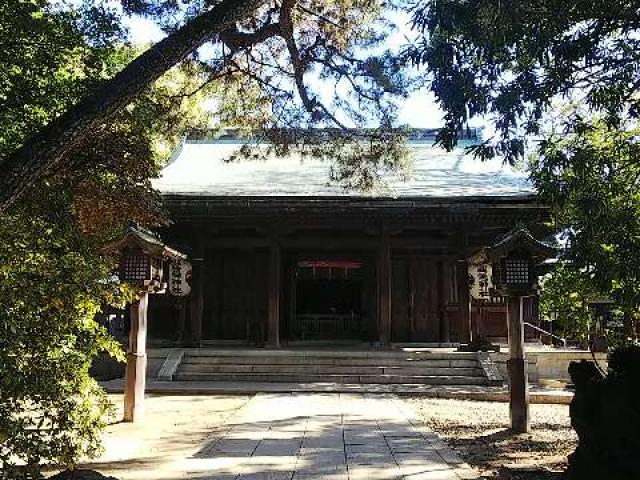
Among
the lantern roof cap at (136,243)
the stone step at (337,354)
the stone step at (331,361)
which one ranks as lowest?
the stone step at (331,361)

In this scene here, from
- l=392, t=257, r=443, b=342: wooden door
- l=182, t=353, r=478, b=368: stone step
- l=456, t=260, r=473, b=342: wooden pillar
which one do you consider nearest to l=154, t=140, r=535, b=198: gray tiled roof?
l=456, t=260, r=473, b=342: wooden pillar

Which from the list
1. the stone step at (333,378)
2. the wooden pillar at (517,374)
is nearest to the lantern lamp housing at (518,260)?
the wooden pillar at (517,374)

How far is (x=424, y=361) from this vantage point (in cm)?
1440

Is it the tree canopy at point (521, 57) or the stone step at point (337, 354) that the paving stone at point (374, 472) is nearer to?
the tree canopy at point (521, 57)

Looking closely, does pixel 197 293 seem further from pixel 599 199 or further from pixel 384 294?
pixel 599 199

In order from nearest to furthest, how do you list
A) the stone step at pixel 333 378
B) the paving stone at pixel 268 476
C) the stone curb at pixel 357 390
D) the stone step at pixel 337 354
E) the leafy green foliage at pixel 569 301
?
the paving stone at pixel 268 476, the leafy green foliage at pixel 569 301, the stone curb at pixel 357 390, the stone step at pixel 333 378, the stone step at pixel 337 354

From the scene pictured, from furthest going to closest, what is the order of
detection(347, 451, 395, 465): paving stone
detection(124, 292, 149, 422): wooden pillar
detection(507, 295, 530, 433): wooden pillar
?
detection(124, 292, 149, 422): wooden pillar → detection(507, 295, 530, 433): wooden pillar → detection(347, 451, 395, 465): paving stone

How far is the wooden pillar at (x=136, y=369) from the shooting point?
8.93 metres

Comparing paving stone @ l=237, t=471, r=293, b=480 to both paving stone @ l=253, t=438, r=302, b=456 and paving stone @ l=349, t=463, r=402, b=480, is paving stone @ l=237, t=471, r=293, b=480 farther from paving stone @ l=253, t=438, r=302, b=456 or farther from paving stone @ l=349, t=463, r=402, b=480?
paving stone @ l=253, t=438, r=302, b=456

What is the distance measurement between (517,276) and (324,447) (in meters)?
3.95

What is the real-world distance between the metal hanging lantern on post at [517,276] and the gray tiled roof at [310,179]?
5196 mm

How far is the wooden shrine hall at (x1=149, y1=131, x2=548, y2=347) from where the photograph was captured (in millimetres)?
15367

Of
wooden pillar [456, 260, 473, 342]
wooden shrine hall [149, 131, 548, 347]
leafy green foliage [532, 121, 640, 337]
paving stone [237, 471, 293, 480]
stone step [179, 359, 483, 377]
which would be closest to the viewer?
paving stone [237, 471, 293, 480]

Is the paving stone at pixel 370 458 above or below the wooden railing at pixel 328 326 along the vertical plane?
below
